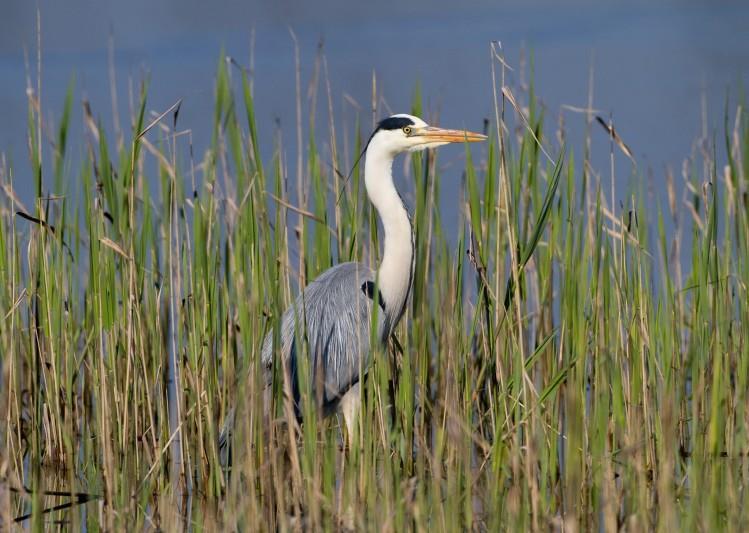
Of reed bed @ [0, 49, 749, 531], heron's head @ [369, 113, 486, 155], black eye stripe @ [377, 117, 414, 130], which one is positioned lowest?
reed bed @ [0, 49, 749, 531]

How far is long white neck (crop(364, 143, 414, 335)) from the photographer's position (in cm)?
429

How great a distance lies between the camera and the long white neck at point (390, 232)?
4.29 metres

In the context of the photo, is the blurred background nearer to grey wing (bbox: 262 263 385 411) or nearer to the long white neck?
the long white neck

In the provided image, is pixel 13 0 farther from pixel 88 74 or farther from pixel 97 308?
pixel 97 308

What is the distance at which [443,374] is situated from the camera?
3.63m

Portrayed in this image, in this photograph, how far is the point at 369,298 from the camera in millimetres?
4348

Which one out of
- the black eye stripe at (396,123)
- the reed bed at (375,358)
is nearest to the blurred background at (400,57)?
the black eye stripe at (396,123)

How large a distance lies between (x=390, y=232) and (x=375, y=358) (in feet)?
2.92

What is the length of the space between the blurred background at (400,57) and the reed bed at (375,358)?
280 centimetres

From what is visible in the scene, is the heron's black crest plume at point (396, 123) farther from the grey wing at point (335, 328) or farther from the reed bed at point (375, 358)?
the grey wing at point (335, 328)

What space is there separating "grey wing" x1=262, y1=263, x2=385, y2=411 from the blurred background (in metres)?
2.57

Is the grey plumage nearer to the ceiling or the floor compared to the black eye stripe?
nearer to the floor

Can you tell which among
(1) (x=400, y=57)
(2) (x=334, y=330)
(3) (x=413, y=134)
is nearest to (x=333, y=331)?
(2) (x=334, y=330)

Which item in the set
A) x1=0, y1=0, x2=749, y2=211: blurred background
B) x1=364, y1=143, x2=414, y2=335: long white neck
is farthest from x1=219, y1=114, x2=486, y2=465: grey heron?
x1=0, y1=0, x2=749, y2=211: blurred background
